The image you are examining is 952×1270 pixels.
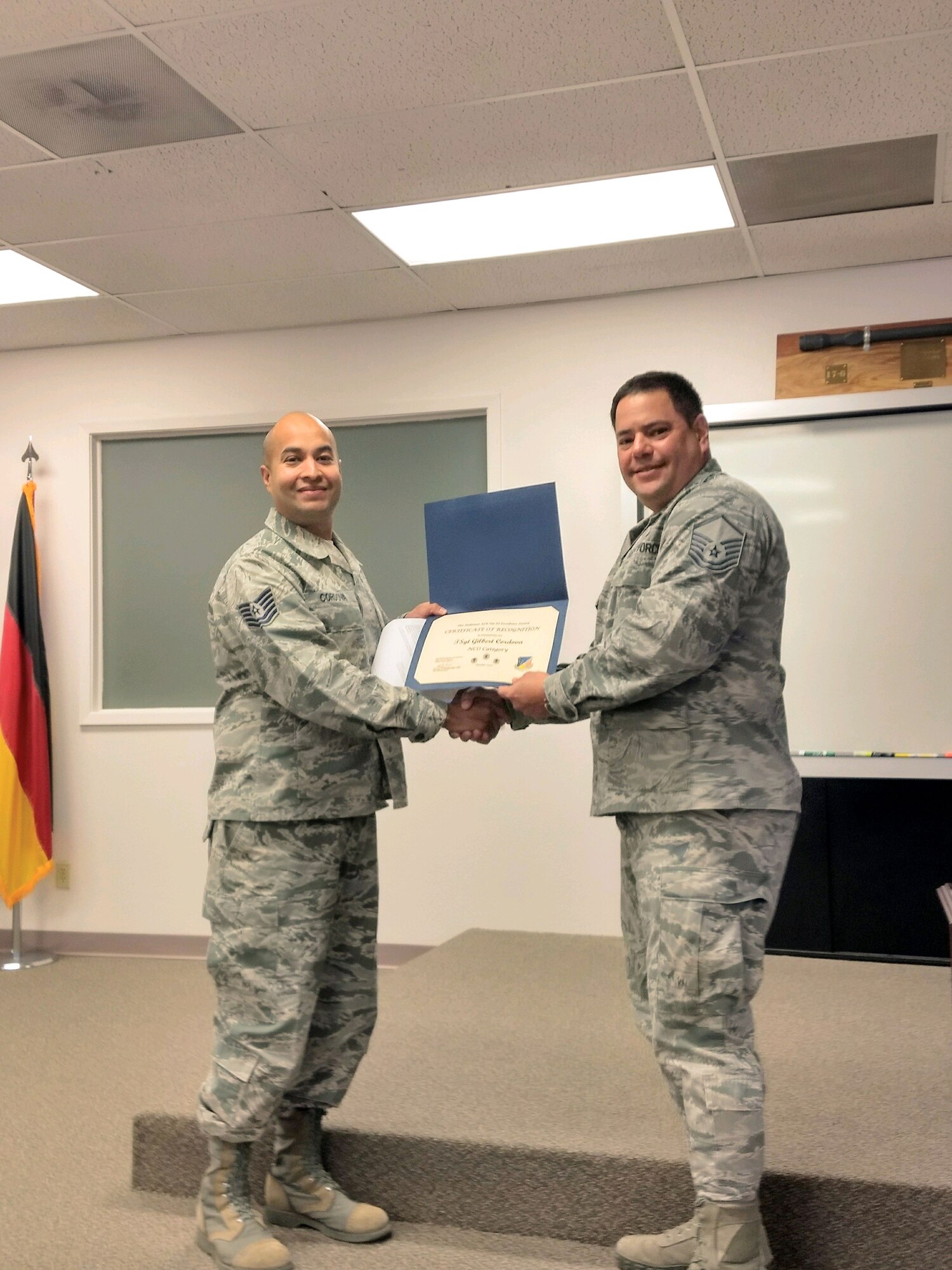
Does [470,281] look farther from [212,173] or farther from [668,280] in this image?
[212,173]

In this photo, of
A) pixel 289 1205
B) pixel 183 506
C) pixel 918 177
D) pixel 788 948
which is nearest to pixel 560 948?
pixel 788 948

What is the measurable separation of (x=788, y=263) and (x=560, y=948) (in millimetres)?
2532

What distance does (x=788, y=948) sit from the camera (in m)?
3.99

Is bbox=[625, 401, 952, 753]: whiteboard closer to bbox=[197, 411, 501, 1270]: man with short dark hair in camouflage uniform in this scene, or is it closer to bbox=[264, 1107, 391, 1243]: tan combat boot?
bbox=[197, 411, 501, 1270]: man with short dark hair in camouflage uniform

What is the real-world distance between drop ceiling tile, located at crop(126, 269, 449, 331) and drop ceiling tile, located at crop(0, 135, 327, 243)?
1.95 ft

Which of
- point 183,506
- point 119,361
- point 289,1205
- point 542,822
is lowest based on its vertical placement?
point 289,1205

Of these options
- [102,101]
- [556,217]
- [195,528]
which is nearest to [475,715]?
[102,101]

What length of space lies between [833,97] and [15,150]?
85.0 inches

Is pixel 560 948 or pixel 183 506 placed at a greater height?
pixel 183 506

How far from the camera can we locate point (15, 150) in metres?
3.15

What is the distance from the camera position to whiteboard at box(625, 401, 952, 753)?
3.96 meters

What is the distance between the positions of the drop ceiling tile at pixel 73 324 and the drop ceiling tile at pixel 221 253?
0.87ft

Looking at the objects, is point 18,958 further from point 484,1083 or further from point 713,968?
point 713,968

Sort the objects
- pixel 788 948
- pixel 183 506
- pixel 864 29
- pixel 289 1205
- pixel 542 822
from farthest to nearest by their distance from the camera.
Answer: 1. pixel 183 506
2. pixel 542 822
3. pixel 788 948
4. pixel 864 29
5. pixel 289 1205
